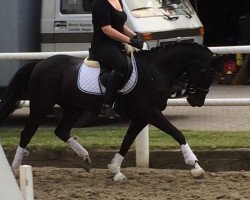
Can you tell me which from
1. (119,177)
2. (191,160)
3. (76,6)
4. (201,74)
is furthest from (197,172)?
(76,6)

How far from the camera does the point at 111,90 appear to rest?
8.07 meters

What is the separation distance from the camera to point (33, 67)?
346 inches

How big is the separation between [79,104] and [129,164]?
1.16m

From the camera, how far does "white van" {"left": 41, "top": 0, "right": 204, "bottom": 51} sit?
43.2 feet

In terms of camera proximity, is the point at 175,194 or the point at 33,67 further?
the point at 33,67

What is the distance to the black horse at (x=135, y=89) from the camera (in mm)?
8109

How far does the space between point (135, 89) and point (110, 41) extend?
568 mm

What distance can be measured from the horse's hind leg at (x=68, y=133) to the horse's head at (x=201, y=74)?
54.2 inches

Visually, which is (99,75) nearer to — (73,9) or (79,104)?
(79,104)

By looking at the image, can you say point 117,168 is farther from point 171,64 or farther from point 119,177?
point 171,64

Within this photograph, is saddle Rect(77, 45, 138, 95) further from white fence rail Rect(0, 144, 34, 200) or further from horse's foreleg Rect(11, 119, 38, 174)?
white fence rail Rect(0, 144, 34, 200)

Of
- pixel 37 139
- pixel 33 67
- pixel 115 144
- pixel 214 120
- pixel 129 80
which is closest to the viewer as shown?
pixel 129 80

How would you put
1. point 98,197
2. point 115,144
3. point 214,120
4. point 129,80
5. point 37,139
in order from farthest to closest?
point 214,120 → point 37,139 → point 115,144 → point 129,80 → point 98,197

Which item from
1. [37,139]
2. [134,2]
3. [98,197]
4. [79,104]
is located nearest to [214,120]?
[134,2]
